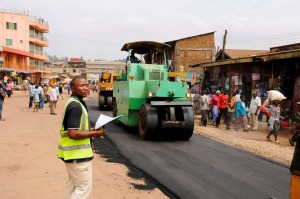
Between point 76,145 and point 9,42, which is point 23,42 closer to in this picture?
point 9,42

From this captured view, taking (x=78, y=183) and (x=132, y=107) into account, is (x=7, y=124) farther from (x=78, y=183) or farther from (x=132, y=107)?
(x=78, y=183)

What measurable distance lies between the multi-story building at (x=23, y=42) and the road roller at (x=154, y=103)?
3770 centimetres

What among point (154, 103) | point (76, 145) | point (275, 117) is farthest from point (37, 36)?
point (76, 145)

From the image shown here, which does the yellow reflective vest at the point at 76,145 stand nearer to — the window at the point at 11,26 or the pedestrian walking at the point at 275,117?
the pedestrian walking at the point at 275,117

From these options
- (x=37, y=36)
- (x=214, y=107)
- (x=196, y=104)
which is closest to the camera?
(x=214, y=107)

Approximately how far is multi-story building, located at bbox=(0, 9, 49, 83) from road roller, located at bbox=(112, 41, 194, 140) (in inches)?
1484

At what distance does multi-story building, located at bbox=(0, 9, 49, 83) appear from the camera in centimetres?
4775

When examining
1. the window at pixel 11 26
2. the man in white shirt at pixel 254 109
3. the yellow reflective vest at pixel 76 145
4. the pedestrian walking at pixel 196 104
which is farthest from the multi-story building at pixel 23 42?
the yellow reflective vest at pixel 76 145

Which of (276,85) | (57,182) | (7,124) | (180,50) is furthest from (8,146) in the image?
(180,50)

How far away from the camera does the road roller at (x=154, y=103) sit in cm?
967

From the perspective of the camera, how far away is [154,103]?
9.55 m

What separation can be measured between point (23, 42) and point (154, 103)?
5025cm

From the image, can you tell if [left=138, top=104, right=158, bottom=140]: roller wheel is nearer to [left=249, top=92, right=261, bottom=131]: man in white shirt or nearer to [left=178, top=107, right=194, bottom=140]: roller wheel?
[left=178, top=107, right=194, bottom=140]: roller wheel

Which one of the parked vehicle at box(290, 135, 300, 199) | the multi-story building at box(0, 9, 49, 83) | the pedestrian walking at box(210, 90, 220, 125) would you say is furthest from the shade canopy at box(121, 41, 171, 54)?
the multi-story building at box(0, 9, 49, 83)
